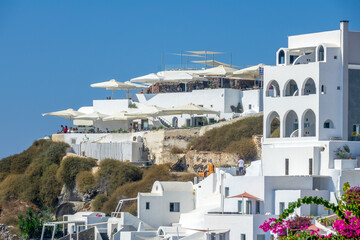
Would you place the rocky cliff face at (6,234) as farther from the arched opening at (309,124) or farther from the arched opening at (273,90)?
the arched opening at (309,124)

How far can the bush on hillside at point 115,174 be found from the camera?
67188mm

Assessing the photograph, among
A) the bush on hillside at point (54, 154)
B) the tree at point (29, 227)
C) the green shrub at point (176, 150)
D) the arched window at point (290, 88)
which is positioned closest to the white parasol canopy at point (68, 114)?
the bush on hillside at point (54, 154)

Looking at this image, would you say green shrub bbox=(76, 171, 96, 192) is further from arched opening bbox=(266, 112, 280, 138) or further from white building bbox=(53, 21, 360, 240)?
white building bbox=(53, 21, 360, 240)

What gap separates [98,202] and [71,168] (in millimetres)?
5804

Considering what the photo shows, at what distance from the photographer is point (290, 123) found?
53.7m

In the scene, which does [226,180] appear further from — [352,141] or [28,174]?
[28,174]

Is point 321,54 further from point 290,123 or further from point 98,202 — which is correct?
point 98,202

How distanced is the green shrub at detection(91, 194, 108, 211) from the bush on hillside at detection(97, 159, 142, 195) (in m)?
0.94

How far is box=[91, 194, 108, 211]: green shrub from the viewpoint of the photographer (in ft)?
216

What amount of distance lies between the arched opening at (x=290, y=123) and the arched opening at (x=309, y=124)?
95 centimetres

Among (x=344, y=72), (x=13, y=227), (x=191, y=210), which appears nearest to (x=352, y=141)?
(x=344, y=72)

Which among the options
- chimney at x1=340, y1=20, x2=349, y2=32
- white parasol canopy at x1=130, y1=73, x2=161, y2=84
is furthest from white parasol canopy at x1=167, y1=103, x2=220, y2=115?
chimney at x1=340, y1=20, x2=349, y2=32

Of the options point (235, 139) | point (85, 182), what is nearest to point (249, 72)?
point (235, 139)

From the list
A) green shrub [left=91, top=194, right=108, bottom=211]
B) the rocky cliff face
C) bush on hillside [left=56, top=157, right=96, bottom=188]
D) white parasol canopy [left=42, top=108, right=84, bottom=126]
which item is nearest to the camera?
green shrub [left=91, top=194, right=108, bottom=211]
